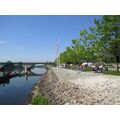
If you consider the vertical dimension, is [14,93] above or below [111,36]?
below

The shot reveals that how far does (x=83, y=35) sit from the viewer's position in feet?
118

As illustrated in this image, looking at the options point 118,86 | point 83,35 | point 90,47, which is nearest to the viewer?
point 118,86

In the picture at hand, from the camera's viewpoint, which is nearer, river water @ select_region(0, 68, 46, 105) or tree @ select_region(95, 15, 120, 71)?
river water @ select_region(0, 68, 46, 105)

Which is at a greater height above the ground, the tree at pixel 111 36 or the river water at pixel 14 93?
the tree at pixel 111 36

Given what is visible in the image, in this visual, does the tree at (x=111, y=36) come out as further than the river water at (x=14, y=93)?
Yes

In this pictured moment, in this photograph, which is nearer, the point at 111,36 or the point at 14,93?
the point at 111,36

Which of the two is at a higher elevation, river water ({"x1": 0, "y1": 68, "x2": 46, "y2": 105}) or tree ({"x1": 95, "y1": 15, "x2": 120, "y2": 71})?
tree ({"x1": 95, "y1": 15, "x2": 120, "y2": 71})
